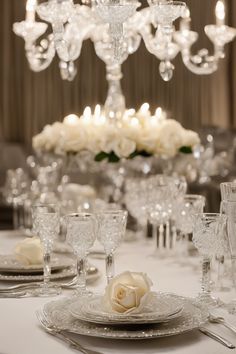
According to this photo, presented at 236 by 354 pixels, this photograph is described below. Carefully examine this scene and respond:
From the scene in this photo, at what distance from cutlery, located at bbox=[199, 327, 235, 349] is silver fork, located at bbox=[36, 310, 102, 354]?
25cm

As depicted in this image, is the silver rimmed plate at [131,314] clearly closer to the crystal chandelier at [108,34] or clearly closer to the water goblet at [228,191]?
the water goblet at [228,191]

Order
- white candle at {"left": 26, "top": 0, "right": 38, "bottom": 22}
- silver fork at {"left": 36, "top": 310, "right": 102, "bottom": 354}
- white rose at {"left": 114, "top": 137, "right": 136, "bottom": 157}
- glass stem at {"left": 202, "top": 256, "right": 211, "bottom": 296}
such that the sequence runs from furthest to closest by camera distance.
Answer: white candle at {"left": 26, "top": 0, "right": 38, "bottom": 22}
white rose at {"left": 114, "top": 137, "right": 136, "bottom": 157}
glass stem at {"left": 202, "top": 256, "right": 211, "bottom": 296}
silver fork at {"left": 36, "top": 310, "right": 102, "bottom": 354}

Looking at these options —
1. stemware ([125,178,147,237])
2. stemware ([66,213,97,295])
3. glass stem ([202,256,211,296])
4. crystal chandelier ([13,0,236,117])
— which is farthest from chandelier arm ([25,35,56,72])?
glass stem ([202,256,211,296])

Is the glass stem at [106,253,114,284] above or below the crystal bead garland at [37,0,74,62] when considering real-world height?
below

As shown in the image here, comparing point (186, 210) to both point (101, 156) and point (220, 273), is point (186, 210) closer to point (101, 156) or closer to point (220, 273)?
point (220, 273)

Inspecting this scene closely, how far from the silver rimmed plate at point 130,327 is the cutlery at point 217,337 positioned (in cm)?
2

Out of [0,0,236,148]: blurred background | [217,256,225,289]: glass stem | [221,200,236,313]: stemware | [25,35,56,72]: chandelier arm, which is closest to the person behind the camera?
[221,200,236,313]: stemware

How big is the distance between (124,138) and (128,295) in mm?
1477

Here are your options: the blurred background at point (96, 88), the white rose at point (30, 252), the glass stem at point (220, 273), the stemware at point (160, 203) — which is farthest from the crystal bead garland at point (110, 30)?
the blurred background at point (96, 88)

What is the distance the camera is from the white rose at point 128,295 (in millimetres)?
1741

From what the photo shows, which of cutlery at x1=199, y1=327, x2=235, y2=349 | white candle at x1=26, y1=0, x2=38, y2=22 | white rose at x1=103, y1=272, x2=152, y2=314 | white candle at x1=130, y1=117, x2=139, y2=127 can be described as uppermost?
white candle at x1=26, y1=0, x2=38, y2=22

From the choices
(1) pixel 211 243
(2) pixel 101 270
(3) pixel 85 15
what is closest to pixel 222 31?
(3) pixel 85 15

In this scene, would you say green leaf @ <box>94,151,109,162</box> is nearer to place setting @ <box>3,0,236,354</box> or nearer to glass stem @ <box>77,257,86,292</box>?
place setting @ <box>3,0,236,354</box>

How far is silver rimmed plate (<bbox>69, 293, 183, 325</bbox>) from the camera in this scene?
1703 millimetres
